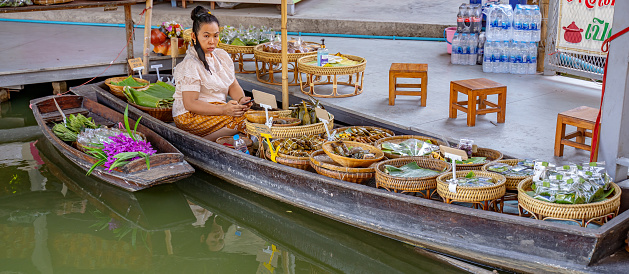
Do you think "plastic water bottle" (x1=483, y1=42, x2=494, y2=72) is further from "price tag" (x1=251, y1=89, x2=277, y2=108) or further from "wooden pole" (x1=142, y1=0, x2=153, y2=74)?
"wooden pole" (x1=142, y1=0, x2=153, y2=74)

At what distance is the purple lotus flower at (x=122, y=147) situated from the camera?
5.04 m

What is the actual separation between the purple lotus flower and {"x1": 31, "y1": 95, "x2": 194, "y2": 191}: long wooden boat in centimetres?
10

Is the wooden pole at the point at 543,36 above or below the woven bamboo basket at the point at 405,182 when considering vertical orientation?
above

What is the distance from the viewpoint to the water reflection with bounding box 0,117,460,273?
14.0ft

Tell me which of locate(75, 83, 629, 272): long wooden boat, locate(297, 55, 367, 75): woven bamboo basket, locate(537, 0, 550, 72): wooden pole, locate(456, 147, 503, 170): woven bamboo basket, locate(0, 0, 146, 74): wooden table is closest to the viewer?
locate(75, 83, 629, 272): long wooden boat

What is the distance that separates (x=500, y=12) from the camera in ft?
23.8

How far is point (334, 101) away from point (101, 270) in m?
2.99

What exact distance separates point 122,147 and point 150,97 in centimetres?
134

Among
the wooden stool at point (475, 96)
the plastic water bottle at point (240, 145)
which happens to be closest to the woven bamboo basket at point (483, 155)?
the wooden stool at point (475, 96)

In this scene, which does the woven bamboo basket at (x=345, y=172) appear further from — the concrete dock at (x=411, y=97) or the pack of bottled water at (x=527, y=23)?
the pack of bottled water at (x=527, y=23)

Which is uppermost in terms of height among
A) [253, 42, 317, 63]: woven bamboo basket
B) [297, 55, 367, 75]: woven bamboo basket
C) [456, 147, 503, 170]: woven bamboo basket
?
[253, 42, 317, 63]: woven bamboo basket

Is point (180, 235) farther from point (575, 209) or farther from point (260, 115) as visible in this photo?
point (575, 209)

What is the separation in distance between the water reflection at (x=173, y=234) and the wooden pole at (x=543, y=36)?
13.4 feet

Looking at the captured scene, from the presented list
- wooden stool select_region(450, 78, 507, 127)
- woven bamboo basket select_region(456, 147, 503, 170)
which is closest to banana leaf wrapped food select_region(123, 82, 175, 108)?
wooden stool select_region(450, 78, 507, 127)
